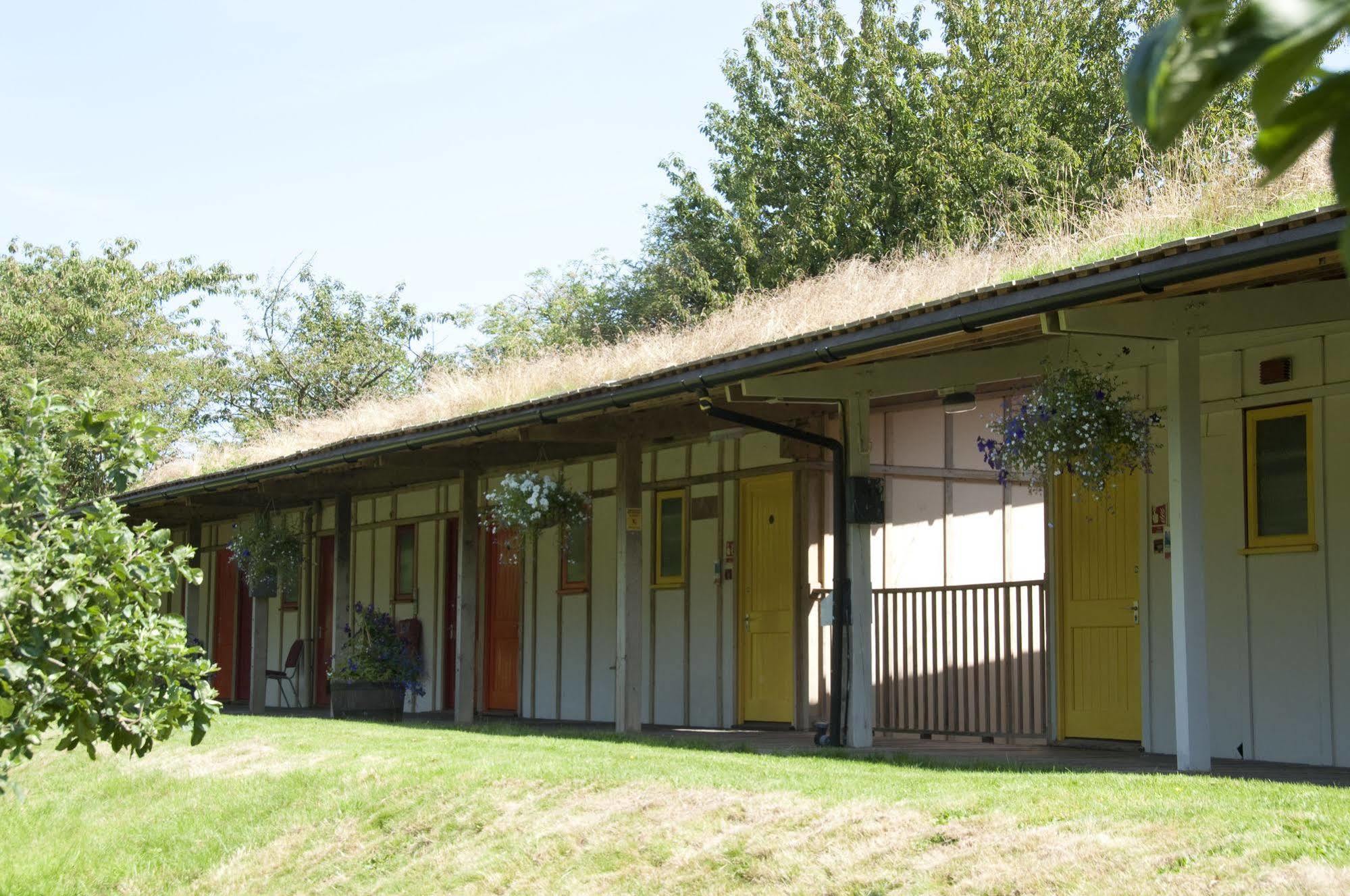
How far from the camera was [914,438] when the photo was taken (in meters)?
12.9

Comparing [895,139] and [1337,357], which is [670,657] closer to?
[1337,357]

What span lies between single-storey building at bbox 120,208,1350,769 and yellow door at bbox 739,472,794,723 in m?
0.03

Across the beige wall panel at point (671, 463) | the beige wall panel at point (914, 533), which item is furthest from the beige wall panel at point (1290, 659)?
the beige wall panel at point (671, 463)

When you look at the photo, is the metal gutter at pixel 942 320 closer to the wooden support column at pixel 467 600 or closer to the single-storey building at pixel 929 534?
the single-storey building at pixel 929 534

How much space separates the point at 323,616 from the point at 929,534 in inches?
390

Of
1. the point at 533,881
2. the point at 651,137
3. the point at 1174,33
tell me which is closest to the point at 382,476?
the point at 533,881

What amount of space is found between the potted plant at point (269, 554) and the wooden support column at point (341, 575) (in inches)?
72.6

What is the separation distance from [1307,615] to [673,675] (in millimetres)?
6381

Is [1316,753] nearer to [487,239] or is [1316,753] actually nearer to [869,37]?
[869,37]

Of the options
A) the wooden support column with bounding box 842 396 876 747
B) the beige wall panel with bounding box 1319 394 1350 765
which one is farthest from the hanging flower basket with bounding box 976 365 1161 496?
the wooden support column with bounding box 842 396 876 747

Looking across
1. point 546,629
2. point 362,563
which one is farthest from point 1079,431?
point 362,563

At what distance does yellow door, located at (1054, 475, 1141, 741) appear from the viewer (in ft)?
32.3

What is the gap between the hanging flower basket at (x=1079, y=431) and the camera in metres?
8.07

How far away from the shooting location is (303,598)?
20219 mm
